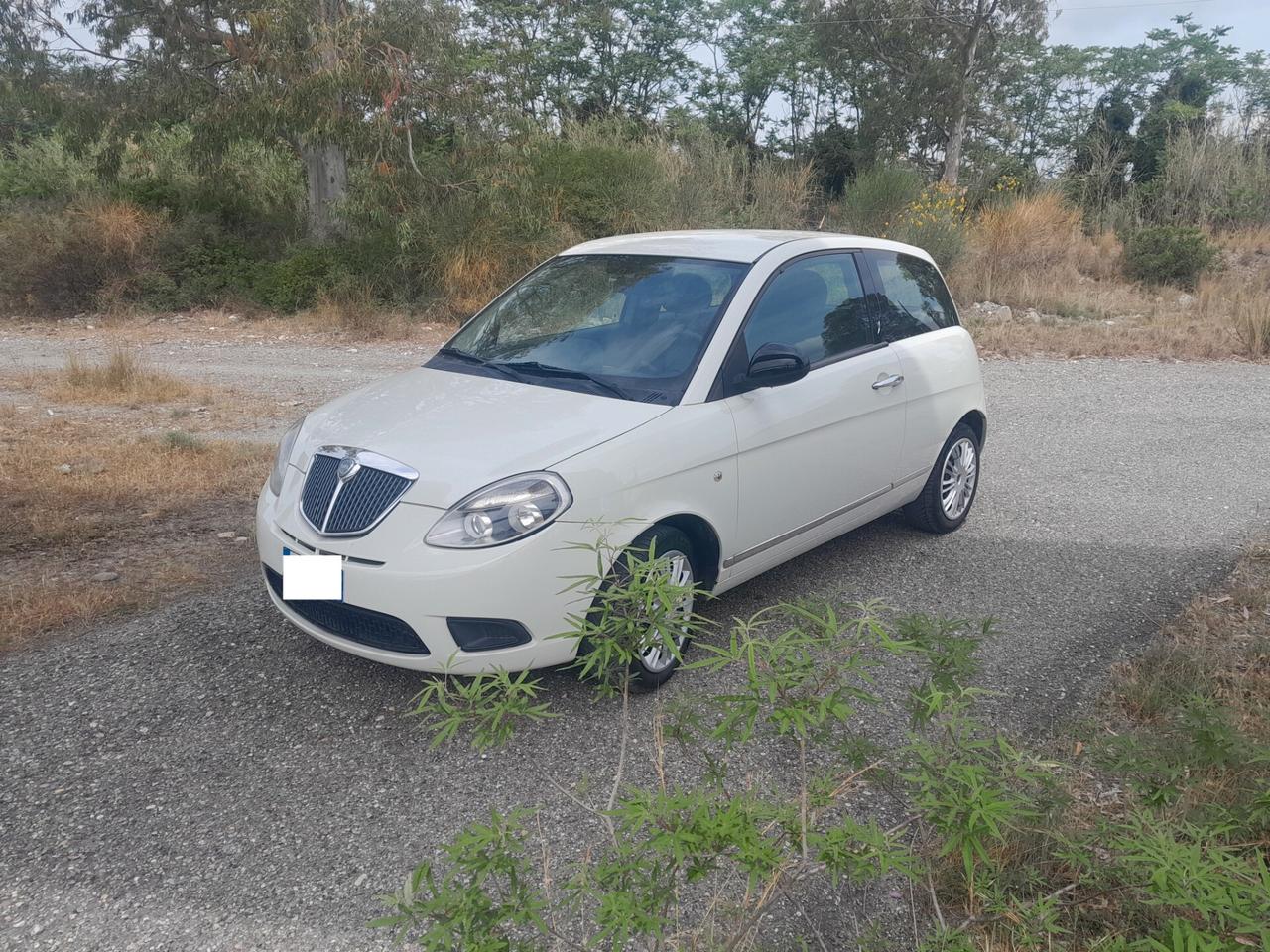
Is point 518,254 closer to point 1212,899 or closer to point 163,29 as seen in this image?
point 163,29

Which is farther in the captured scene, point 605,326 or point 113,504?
point 113,504

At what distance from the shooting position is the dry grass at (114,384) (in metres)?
8.88

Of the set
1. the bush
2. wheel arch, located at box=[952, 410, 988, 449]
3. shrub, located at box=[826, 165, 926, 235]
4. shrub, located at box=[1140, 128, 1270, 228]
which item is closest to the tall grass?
the bush

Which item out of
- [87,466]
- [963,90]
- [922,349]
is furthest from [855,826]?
[963,90]

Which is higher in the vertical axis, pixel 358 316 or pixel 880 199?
pixel 880 199

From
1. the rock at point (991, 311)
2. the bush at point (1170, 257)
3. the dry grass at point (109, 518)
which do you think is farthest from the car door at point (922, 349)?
the bush at point (1170, 257)

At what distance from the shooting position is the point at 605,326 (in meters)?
4.41

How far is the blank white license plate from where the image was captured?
136 inches

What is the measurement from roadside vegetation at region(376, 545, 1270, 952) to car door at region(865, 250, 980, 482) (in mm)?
1892

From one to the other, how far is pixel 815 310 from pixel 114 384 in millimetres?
7355

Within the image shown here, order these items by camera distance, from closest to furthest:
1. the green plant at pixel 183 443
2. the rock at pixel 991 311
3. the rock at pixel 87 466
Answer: the rock at pixel 87 466 → the green plant at pixel 183 443 → the rock at pixel 991 311

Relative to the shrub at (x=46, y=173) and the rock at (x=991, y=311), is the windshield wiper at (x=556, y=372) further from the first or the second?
the shrub at (x=46, y=173)

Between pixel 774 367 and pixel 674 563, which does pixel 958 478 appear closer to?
pixel 774 367

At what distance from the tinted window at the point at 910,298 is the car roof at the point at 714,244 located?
0.13 metres
